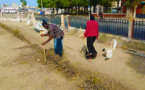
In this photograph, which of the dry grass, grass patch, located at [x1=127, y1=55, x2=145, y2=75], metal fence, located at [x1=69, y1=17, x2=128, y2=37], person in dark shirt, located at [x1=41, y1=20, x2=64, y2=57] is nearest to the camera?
the dry grass

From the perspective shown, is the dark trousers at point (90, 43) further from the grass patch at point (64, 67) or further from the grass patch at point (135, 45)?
the grass patch at point (135, 45)

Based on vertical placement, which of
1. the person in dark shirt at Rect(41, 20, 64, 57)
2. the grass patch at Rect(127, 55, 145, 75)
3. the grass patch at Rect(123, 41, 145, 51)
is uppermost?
the person in dark shirt at Rect(41, 20, 64, 57)

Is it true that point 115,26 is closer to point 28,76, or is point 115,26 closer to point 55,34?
point 55,34

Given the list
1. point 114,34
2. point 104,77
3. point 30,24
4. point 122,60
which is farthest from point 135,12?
point 104,77

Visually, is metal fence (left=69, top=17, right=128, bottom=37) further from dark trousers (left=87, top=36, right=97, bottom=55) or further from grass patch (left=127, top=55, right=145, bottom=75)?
dark trousers (left=87, top=36, right=97, bottom=55)

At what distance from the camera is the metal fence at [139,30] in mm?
6056

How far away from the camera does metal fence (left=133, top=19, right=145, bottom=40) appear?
606 centimetres

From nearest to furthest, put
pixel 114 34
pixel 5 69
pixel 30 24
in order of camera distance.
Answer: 1. pixel 5 69
2. pixel 114 34
3. pixel 30 24

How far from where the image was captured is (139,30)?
6.25 m

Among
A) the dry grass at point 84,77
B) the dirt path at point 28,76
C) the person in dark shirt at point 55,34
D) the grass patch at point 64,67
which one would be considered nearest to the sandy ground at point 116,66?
the dry grass at point 84,77

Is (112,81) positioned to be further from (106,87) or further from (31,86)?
(31,86)

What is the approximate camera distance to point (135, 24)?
644cm

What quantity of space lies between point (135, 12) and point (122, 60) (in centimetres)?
2233

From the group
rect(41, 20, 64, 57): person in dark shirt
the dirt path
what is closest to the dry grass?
the dirt path
